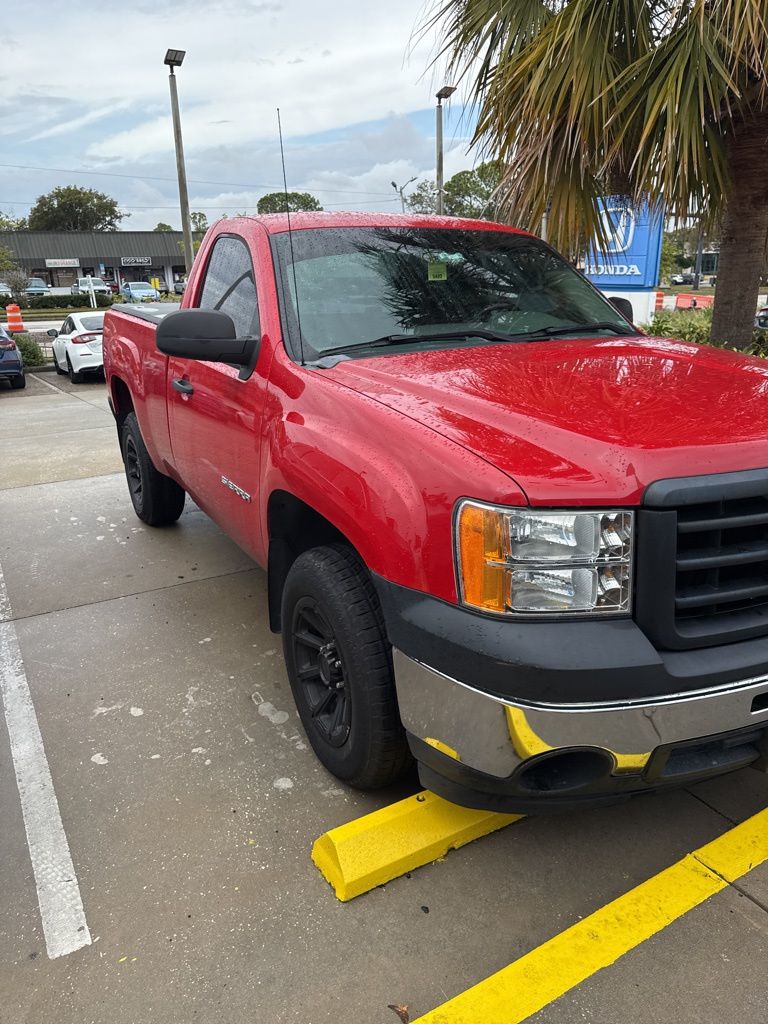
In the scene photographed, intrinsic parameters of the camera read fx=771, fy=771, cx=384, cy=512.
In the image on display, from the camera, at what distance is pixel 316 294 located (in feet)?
9.65

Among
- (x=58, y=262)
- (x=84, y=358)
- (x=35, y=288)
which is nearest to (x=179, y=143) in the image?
(x=84, y=358)

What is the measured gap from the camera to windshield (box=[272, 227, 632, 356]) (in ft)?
9.52

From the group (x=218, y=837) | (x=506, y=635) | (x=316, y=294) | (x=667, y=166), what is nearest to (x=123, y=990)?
(x=218, y=837)

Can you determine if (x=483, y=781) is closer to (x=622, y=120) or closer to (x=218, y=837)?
(x=218, y=837)

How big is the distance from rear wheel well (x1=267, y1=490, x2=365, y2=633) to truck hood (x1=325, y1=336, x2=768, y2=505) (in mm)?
483

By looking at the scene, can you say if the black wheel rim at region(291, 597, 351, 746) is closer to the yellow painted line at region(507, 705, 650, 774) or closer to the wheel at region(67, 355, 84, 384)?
the yellow painted line at region(507, 705, 650, 774)

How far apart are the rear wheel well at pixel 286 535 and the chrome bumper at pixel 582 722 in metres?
0.84

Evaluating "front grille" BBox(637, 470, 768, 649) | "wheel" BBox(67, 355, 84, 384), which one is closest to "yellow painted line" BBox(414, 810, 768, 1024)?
"front grille" BBox(637, 470, 768, 649)

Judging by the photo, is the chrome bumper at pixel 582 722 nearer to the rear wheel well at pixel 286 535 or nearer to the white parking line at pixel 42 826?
the rear wheel well at pixel 286 535

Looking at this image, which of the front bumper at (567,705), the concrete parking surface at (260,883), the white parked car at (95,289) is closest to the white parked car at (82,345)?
the concrete parking surface at (260,883)

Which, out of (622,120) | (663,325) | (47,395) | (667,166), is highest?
(622,120)

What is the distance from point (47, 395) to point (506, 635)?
13.7m

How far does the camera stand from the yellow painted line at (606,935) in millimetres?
1854

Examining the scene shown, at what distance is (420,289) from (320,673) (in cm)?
154
